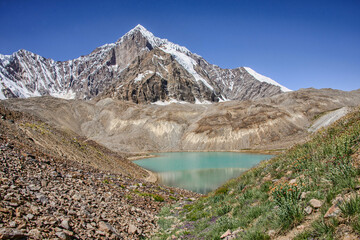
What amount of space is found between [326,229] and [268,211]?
258cm

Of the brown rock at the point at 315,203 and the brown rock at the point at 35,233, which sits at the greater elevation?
the brown rock at the point at 315,203

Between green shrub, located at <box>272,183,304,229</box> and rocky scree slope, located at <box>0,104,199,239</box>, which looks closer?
green shrub, located at <box>272,183,304,229</box>

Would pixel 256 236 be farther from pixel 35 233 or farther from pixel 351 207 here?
pixel 35 233

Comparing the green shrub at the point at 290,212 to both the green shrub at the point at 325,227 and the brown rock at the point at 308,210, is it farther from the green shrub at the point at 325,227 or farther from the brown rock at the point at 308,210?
the green shrub at the point at 325,227

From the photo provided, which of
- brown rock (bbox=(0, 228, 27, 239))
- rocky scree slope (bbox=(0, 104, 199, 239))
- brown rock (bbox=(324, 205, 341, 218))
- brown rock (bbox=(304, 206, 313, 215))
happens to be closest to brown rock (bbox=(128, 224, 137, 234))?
rocky scree slope (bbox=(0, 104, 199, 239))

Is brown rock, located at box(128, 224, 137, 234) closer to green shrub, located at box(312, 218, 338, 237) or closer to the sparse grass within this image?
the sparse grass

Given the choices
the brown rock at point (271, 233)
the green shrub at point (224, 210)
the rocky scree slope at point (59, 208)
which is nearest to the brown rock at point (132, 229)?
the rocky scree slope at point (59, 208)

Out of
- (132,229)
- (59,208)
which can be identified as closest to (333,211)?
(132,229)

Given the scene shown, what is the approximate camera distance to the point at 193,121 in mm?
128750

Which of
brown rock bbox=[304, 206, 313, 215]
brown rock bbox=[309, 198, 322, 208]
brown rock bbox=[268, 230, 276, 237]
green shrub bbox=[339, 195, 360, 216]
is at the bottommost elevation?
brown rock bbox=[268, 230, 276, 237]

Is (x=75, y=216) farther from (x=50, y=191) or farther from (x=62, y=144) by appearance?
(x=62, y=144)

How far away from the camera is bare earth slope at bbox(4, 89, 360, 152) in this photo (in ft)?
341

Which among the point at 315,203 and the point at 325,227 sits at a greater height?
the point at 315,203

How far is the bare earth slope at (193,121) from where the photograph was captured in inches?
4087
